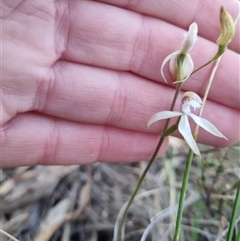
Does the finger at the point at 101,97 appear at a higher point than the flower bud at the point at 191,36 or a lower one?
lower

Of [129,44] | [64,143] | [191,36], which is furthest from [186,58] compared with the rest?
[64,143]

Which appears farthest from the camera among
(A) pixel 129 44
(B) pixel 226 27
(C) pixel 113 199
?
(C) pixel 113 199

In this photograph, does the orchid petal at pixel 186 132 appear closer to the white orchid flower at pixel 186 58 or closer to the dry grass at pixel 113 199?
the white orchid flower at pixel 186 58

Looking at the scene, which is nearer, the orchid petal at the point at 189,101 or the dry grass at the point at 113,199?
the orchid petal at the point at 189,101

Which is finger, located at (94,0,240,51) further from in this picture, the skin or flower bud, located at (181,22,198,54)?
flower bud, located at (181,22,198,54)

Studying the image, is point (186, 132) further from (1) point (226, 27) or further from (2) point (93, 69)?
(2) point (93, 69)

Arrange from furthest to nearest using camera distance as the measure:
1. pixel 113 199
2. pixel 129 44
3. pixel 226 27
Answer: pixel 113 199
pixel 129 44
pixel 226 27

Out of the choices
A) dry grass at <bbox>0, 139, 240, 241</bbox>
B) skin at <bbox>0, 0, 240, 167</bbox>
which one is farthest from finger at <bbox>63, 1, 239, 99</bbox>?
dry grass at <bbox>0, 139, 240, 241</bbox>

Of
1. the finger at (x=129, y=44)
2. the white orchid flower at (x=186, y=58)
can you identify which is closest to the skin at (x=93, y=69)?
the finger at (x=129, y=44)

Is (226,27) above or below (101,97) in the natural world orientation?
above
